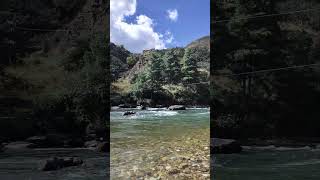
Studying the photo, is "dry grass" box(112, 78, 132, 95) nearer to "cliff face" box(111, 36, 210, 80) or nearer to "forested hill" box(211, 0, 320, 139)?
"cliff face" box(111, 36, 210, 80)

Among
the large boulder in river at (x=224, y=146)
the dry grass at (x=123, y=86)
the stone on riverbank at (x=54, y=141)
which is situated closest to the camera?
the stone on riverbank at (x=54, y=141)

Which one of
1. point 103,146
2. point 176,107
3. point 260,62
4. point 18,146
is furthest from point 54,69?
point 260,62

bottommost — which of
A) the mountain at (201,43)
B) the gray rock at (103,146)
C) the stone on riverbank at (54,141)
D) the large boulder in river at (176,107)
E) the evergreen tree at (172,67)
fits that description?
the gray rock at (103,146)

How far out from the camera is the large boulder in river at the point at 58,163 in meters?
6.54

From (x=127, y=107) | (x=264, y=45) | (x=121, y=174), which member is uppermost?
(x=264, y=45)

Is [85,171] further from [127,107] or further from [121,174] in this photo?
[127,107]

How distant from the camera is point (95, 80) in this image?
22.2 ft

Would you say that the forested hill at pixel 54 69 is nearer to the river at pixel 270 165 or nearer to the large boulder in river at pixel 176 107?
the large boulder in river at pixel 176 107

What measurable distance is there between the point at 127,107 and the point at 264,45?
223cm

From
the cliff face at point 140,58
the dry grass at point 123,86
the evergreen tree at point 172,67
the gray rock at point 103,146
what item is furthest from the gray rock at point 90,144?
the evergreen tree at point 172,67

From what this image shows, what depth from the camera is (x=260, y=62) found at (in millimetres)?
6781

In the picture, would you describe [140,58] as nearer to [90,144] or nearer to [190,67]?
[190,67]

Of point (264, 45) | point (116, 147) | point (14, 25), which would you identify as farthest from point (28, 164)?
point (264, 45)

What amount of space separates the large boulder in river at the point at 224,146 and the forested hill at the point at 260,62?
0.09m
